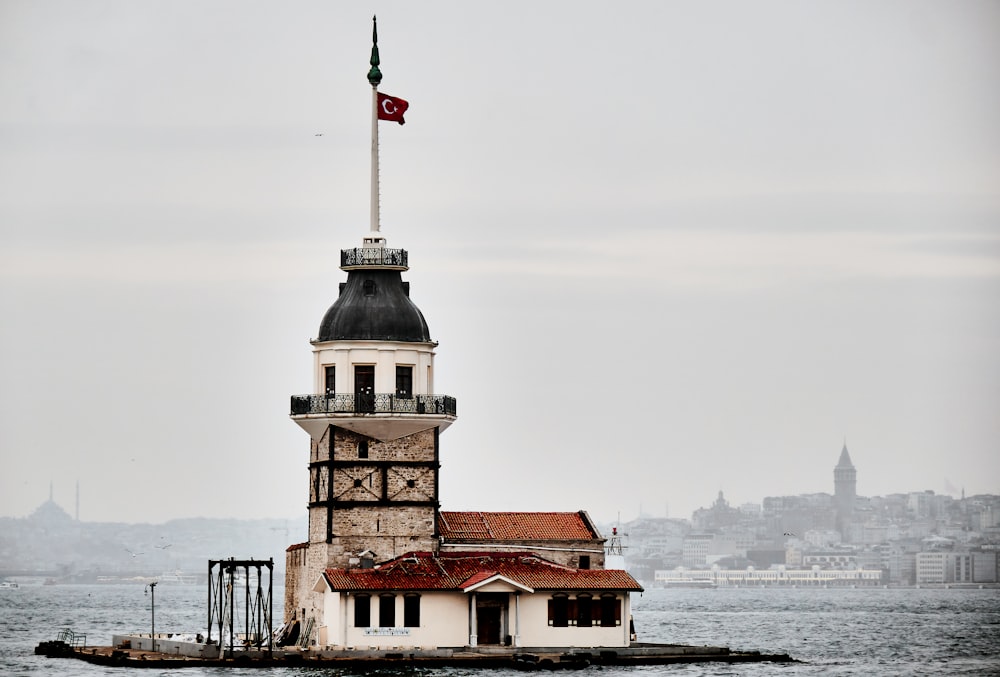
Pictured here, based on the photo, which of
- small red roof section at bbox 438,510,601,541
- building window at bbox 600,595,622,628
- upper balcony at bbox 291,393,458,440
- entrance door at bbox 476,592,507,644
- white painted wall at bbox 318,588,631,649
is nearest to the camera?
white painted wall at bbox 318,588,631,649

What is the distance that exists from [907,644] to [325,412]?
1396 inches

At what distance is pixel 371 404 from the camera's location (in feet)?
263

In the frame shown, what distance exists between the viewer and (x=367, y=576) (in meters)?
78.0

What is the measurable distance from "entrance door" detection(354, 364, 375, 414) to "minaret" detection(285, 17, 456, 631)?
1.4 inches

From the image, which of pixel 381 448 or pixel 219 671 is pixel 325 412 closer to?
pixel 381 448

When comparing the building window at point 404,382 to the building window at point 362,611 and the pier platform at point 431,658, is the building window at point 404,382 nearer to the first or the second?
the building window at point 362,611

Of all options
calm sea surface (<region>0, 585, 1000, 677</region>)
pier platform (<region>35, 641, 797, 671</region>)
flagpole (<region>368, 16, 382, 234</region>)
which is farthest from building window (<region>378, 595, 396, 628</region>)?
flagpole (<region>368, 16, 382, 234</region>)

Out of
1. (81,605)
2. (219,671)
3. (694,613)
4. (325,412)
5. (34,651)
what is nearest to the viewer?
(219,671)

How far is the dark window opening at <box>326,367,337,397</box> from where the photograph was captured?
8088 centimetres

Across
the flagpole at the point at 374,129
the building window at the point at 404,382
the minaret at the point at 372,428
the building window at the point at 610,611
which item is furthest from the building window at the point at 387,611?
the flagpole at the point at 374,129

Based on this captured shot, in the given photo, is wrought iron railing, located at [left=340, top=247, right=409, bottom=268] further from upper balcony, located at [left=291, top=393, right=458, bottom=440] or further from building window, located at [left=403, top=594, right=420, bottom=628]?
building window, located at [left=403, top=594, right=420, bottom=628]

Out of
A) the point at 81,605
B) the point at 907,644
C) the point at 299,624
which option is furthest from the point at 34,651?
the point at 81,605

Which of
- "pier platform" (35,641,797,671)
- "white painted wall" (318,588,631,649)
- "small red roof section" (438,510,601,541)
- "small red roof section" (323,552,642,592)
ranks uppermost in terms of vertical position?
"small red roof section" (438,510,601,541)

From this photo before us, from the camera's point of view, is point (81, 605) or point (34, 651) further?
point (81, 605)
